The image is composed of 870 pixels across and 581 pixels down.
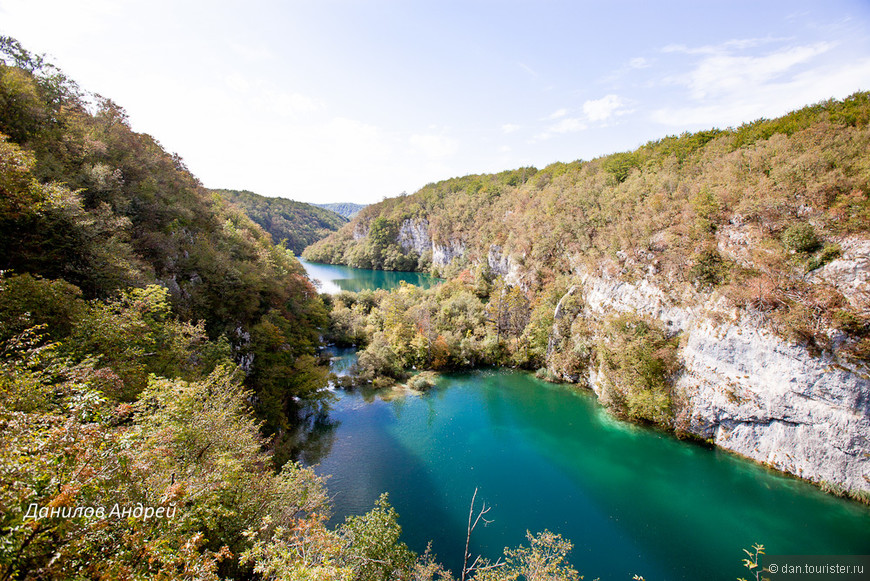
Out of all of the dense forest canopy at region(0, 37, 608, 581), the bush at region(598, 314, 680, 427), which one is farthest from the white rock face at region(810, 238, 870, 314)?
the dense forest canopy at region(0, 37, 608, 581)

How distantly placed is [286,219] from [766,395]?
468 ft

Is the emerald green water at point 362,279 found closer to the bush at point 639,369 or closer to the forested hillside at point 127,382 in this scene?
the forested hillside at point 127,382

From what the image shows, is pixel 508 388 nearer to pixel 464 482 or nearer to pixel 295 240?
pixel 464 482

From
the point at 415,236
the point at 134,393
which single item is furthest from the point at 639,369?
the point at 415,236

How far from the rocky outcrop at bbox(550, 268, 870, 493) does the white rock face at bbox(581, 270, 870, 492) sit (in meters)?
0.03

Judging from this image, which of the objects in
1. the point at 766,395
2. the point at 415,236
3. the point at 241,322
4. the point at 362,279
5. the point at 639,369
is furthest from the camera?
the point at 415,236

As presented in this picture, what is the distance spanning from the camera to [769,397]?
16.8 meters

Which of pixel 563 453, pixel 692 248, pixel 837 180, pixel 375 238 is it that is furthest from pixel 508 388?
pixel 375 238

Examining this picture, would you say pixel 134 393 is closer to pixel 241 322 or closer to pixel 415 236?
pixel 241 322

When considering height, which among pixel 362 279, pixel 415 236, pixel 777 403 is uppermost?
pixel 415 236

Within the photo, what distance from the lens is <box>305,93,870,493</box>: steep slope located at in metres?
15.4

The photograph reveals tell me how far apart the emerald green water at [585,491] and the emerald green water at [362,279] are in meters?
45.5

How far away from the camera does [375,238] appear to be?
97750 mm

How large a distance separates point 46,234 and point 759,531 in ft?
102
